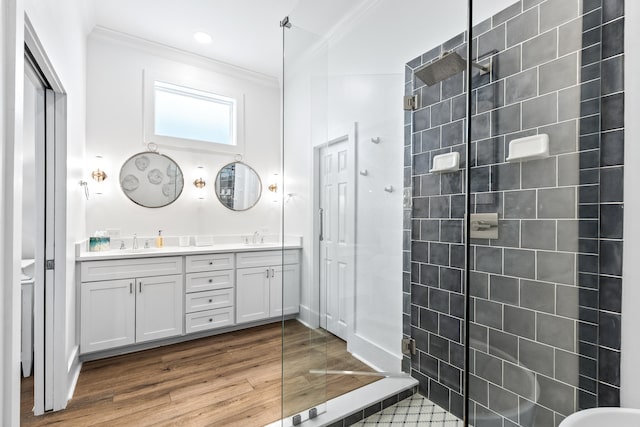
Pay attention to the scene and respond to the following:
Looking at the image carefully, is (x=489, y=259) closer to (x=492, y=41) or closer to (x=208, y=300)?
(x=492, y=41)

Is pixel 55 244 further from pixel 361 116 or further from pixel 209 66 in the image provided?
pixel 209 66

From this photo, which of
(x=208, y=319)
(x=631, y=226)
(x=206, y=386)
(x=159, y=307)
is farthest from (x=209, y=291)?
(x=631, y=226)

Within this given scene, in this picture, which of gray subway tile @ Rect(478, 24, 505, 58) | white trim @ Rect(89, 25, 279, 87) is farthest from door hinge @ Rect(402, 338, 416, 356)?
white trim @ Rect(89, 25, 279, 87)

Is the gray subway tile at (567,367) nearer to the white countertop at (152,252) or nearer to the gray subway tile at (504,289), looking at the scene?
the gray subway tile at (504,289)

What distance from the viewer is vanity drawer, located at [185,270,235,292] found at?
114 inches

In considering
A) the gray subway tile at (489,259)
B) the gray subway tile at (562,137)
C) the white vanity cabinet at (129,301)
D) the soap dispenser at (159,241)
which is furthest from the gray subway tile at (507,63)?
the soap dispenser at (159,241)

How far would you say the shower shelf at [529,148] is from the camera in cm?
127

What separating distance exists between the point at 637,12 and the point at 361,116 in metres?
1.26

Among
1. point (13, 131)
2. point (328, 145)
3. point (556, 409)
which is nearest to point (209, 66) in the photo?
point (328, 145)

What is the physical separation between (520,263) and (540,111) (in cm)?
63

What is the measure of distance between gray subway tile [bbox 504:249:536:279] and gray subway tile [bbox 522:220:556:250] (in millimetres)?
36

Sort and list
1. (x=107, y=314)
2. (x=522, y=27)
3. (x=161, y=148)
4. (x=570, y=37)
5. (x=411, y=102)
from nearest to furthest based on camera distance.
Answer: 1. (x=570, y=37)
2. (x=522, y=27)
3. (x=411, y=102)
4. (x=107, y=314)
5. (x=161, y=148)

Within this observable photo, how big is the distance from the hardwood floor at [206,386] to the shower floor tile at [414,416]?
19cm

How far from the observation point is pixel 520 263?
4.35 feet
